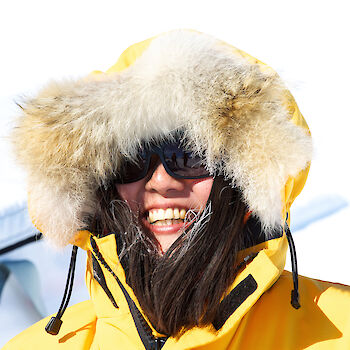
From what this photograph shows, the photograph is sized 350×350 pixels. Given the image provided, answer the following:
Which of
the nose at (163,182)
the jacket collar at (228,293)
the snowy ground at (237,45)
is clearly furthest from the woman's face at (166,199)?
the snowy ground at (237,45)

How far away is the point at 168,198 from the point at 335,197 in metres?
1.83

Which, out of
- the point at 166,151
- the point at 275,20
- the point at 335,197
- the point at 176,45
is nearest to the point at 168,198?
the point at 166,151

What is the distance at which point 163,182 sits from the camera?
1232 mm

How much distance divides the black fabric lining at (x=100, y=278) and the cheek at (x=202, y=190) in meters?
0.39

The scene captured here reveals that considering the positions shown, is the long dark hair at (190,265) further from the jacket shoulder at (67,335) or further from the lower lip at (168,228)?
the jacket shoulder at (67,335)

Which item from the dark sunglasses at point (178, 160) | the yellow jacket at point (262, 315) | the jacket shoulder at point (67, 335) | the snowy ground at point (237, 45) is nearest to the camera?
the yellow jacket at point (262, 315)

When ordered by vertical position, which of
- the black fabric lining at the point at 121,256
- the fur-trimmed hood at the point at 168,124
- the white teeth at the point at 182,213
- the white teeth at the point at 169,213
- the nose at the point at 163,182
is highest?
the fur-trimmed hood at the point at 168,124

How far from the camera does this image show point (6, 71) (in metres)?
3.43

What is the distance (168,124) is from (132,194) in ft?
0.90

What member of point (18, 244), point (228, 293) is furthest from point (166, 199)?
point (18, 244)

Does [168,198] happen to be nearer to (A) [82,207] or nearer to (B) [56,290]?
(A) [82,207]

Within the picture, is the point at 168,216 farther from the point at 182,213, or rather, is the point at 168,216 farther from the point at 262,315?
the point at 262,315

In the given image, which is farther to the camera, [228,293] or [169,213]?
[169,213]

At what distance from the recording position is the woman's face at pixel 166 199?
1.24 meters
